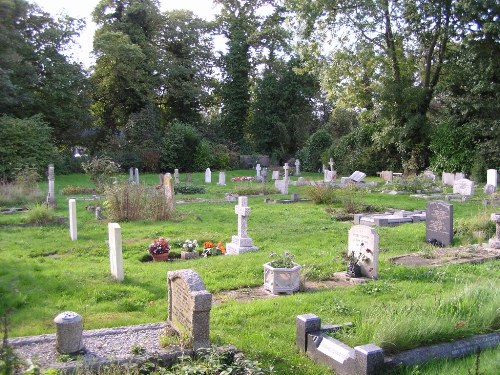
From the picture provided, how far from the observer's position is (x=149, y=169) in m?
37.7

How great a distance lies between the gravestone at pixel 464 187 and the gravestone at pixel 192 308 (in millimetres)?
17305

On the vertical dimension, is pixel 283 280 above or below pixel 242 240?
below

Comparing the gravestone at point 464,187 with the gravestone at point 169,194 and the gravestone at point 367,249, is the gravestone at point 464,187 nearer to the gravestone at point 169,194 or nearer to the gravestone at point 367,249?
the gravestone at point 169,194

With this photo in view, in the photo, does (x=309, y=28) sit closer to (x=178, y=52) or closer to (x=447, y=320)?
(x=178, y=52)

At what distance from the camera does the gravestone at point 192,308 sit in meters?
5.18

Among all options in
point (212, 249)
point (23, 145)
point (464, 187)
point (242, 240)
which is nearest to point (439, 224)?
point (242, 240)

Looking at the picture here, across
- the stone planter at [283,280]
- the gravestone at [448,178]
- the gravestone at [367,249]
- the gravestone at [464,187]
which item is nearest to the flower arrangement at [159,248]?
the stone planter at [283,280]

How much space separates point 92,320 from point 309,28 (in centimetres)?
2717

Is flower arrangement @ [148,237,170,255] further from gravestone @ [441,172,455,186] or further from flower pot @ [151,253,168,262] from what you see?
gravestone @ [441,172,455,186]

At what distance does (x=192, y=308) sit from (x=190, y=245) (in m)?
5.58

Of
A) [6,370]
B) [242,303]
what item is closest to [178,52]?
[242,303]

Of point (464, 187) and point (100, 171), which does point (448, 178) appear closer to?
point (464, 187)

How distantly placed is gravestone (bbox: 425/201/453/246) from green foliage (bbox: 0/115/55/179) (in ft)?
73.7

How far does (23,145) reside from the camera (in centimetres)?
2941
